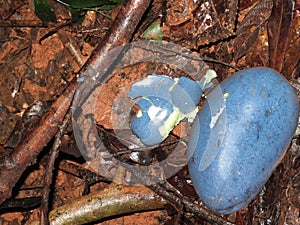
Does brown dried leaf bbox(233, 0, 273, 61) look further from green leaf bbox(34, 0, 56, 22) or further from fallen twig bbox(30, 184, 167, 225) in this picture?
green leaf bbox(34, 0, 56, 22)

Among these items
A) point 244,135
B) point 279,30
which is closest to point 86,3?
point 279,30

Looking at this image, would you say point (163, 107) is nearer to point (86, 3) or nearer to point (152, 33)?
point (152, 33)

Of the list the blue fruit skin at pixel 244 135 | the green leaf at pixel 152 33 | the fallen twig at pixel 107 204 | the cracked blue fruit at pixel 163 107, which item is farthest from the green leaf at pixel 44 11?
the blue fruit skin at pixel 244 135

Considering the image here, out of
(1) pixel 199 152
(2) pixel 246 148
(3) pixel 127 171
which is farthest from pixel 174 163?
(2) pixel 246 148

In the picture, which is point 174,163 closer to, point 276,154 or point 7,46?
point 276,154

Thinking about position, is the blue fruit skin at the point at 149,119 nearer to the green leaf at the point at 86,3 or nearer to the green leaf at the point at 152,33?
the green leaf at the point at 152,33
